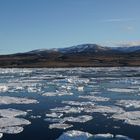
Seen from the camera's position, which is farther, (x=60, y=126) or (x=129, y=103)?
(x=129, y=103)

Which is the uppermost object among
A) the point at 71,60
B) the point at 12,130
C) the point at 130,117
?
the point at 71,60

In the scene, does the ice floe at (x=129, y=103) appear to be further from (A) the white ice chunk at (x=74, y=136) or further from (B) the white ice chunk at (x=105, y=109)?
(A) the white ice chunk at (x=74, y=136)

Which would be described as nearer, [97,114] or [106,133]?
[106,133]

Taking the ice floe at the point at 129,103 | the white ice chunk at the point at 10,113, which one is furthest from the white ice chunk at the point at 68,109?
the ice floe at the point at 129,103

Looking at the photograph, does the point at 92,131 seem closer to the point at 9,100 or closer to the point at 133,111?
the point at 133,111

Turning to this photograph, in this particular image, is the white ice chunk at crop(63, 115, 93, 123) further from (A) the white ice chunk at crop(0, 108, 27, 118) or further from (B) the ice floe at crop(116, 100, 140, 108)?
(B) the ice floe at crop(116, 100, 140, 108)

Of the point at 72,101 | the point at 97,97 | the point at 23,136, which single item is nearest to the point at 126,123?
the point at 23,136

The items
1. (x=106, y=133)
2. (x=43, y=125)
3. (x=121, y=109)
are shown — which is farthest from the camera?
(x=121, y=109)

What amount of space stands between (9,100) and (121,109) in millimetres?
5783

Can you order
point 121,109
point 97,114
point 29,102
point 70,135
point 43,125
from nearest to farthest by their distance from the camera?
point 70,135 → point 43,125 → point 97,114 → point 121,109 → point 29,102

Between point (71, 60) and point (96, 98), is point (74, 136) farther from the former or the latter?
point (71, 60)

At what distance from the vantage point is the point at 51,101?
18047 millimetres

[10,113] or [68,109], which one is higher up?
[10,113]

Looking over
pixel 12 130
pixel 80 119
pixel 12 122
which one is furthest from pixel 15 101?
pixel 12 130
